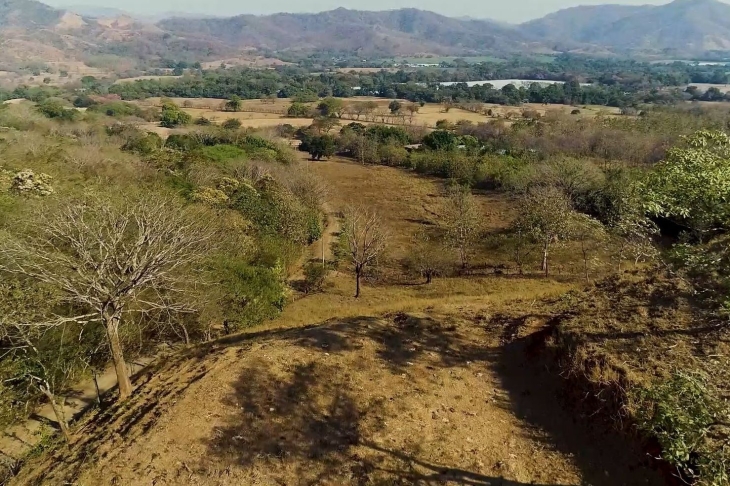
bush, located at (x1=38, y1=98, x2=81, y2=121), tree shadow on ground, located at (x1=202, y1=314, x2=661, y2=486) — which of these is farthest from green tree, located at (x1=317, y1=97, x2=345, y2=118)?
tree shadow on ground, located at (x1=202, y1=314, x2=661, y2=486)

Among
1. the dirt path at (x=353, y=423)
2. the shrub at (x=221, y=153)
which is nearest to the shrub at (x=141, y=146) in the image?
the shrub at (x=221, y=153)

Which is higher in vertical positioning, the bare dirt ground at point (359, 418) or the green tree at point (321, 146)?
the bare dirt ground at point (359, 418)

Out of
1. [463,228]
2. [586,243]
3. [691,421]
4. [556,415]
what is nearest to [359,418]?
[556,415]

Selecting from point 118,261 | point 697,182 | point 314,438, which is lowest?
point 314,438

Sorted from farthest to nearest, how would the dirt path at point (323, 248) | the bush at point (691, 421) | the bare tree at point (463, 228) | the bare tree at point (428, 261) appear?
the bare tree at point (463, 228) → the dirt path at point (323, 248) → the bare tree at point (428, 261) → the bush at point (691, 421)

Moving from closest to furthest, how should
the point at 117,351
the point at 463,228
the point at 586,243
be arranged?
1. the point at 117,351
2. the point at 586,243
3. the point at 463,228

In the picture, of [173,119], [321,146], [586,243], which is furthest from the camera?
[173,119]

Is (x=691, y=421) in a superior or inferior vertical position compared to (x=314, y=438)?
superior

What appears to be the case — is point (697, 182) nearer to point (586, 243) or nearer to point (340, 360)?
point (340, 360)

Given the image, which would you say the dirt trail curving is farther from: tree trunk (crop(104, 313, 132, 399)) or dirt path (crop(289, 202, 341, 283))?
dirt path (crop(289, 202, 341, 283))

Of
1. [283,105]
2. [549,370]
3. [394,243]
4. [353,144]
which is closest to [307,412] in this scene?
[549,370]

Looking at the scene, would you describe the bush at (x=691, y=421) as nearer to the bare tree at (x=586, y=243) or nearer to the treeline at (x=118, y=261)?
the treeline at (x=118, y=261)
